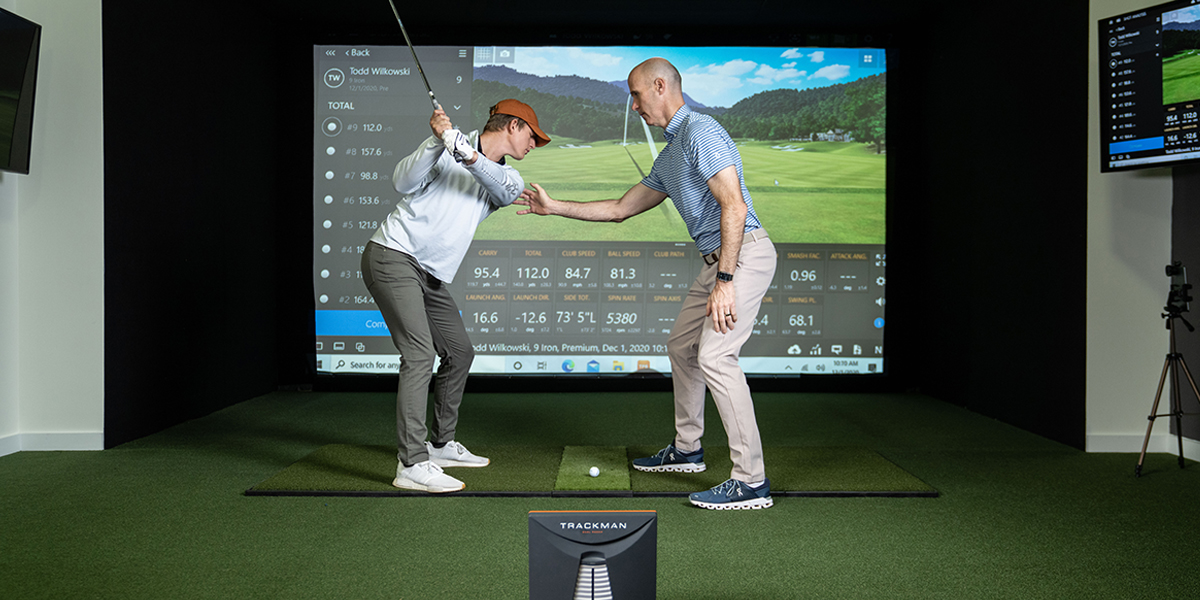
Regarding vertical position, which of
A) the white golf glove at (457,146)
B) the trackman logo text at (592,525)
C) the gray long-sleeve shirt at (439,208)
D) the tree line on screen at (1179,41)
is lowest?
the trackman logo text at (592,525)

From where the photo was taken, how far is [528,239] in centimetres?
563

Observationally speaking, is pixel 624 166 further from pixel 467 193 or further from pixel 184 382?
pixel 184 382

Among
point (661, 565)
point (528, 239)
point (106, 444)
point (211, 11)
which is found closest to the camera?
point (661, 565)

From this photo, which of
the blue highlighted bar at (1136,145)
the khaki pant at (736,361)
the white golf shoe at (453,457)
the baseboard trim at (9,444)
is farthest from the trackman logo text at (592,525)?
the baseboard trim at (9,444)

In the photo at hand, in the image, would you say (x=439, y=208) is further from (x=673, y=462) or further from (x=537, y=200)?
(x=673, y=462)

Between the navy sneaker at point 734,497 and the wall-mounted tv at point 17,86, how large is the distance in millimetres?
3160

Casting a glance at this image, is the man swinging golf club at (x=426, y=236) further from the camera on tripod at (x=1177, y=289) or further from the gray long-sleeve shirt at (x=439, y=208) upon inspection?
the camera on tripod at (x=1177, y=289)

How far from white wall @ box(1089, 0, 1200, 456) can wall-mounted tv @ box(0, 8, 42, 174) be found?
4.77 metres

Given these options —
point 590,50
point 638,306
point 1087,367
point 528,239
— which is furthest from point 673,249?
point 1087,367

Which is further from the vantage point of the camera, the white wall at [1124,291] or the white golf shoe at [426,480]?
the white wall at [1124,291]

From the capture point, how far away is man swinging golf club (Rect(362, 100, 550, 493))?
298 centimetres

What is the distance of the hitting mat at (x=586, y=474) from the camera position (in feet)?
9.81

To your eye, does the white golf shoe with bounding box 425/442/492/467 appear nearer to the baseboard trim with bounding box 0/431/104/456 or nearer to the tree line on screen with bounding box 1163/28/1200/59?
the baseboard trim with bounding box 0/431/104/456

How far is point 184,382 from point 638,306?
287 cm
